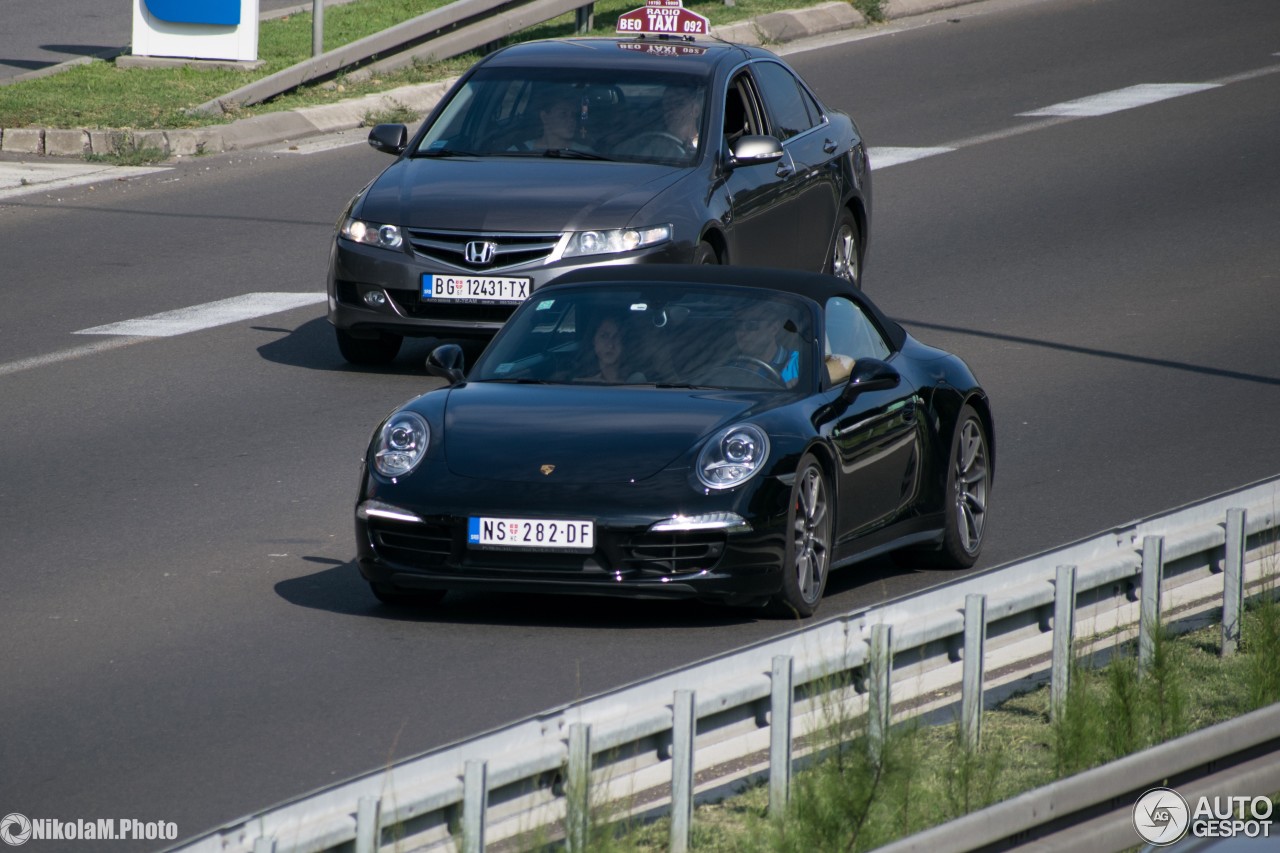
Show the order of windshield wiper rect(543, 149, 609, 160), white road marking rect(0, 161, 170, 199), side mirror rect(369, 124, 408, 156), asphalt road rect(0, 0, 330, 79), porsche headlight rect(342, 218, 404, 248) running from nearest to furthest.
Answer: porsche headlight rect(342, 218, 404, 248) < windshield wiper rect(543, 149, 609, 160) < side mirror rect(369, 124, 408, 156) < white road marking rect(0, 161, 170, 199) < asphalt road rect(0, 0, 330, 79)

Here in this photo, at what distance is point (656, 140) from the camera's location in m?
13.9

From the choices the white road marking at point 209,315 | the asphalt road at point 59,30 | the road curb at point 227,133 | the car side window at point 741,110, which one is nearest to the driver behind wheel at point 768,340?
the car side window at point 741,110

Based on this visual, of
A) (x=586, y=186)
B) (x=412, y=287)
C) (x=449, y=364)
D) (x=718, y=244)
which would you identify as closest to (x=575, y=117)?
(x=586, y=186)

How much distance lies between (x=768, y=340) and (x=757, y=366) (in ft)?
0.51

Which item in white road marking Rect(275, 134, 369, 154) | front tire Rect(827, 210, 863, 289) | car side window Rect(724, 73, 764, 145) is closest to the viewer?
car side window Rect(724, 73, 764, 145)

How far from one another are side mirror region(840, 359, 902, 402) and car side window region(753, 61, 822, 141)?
5.73 meters

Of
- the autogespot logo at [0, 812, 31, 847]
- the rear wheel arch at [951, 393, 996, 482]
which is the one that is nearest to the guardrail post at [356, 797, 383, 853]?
the autogespot logo at [0, 812, 31, 847]

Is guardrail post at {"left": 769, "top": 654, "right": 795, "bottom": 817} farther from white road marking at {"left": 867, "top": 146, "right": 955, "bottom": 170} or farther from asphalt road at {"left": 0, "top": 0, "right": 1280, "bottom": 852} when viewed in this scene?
white road marking at {"left": 867, "top": 146, "right": 955, "bottom": 170}

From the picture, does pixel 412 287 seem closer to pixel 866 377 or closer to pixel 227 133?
pixel 866 377

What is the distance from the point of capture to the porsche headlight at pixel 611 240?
12844mm

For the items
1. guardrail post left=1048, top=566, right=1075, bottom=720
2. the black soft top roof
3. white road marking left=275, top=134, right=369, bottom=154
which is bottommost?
white road marking left=275, top=134, right=369, bottom=154

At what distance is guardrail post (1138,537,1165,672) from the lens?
7047 millimetres

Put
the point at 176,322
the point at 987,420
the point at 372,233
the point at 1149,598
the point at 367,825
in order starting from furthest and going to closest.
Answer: the point at 176,322, the point at 372,233, the point at 987,420, the point at 1149,598, the point at 367,825

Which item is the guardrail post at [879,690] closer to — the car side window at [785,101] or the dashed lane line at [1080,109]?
the car side window at [785,101]
